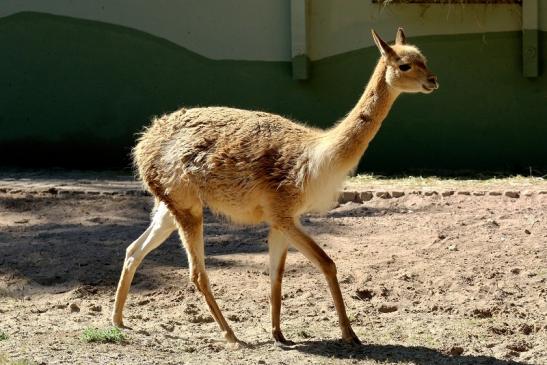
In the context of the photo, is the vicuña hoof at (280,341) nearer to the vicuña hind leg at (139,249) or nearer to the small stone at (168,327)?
the small stone at (168,327)

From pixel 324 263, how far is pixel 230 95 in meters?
6.40

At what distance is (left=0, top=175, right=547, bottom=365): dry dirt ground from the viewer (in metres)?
6.49

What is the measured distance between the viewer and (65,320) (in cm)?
735

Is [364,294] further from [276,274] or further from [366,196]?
[366,196]

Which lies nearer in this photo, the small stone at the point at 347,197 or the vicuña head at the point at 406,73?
the vicuña head at the point at 406,73

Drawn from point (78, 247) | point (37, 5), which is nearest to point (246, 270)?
point (78, 247)

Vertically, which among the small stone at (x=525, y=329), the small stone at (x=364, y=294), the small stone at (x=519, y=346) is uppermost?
the small stone at (x=364, y=294)

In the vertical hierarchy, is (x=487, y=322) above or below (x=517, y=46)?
below

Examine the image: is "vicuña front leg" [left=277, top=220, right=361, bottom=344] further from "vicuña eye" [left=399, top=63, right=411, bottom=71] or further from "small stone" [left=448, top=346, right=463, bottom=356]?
"vicuña eye" [left=399, top=63, right=411, bottom=71]

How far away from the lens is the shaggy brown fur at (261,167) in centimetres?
642

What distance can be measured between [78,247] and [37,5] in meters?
4.94

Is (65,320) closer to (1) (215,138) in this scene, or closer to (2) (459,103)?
(1) (215,138)

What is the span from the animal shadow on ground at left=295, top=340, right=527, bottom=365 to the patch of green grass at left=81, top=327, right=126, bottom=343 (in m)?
1.11

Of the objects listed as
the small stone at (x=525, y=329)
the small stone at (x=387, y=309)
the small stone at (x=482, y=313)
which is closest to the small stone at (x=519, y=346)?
the small stone at (x=525, y=329)
